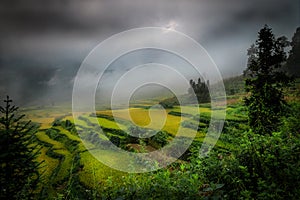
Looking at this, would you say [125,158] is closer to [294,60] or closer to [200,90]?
[200,90]

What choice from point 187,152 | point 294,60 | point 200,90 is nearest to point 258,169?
point 187,152

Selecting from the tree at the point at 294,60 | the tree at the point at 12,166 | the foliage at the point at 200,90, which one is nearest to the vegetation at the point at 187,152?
the tree at the point at 12,166

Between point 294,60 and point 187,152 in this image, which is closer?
point 187,152

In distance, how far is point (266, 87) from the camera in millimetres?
6348

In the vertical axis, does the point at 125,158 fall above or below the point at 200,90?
below

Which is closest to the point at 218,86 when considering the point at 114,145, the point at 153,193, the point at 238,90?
the point at 238,90

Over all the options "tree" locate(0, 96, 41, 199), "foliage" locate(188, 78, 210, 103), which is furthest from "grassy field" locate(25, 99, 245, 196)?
"foliage" locate(188, 78, 210, 103)

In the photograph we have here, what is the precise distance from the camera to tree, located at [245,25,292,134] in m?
6.24

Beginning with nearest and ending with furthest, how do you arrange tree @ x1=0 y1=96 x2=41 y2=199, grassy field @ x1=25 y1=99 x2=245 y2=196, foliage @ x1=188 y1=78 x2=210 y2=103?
tree @ x1=0 y1=96 x2=41 y2=199
grassy field @ x1=25 y1=99 x2=245 y2=196
foliage @ x1=188 y1=78 x2=210 y2=103

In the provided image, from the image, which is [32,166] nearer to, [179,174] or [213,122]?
[179,174]

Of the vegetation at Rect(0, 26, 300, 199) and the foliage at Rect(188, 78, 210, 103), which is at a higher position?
the foliage at Rect(188, 78, 210, 103)

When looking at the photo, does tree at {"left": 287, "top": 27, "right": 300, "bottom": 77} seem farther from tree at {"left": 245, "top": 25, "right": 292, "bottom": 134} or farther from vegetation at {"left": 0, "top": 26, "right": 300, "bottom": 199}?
tree at {"left": 245, "top": 25, "right": 292, "bottom": 134}

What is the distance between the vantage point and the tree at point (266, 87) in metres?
6.24

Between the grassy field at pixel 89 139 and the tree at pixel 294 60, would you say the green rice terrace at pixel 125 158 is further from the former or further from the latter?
the tree at pixel 294 60
